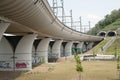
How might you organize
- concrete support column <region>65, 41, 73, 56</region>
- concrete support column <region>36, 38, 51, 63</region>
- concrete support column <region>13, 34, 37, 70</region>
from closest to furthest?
concrete support column <region>13, 34, 37, 70</region> < concrete support column <region>36, 38, 51, 63</region> < concrete support column <region>65, 41, 73, 56</region>

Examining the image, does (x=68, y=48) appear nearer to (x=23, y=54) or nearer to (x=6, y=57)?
(x=23, y=54)

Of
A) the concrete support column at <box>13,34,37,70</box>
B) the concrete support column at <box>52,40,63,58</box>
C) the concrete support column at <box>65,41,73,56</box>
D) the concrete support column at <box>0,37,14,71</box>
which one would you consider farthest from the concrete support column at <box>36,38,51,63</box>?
the concrete support column at <box>65,41,73,56</box>

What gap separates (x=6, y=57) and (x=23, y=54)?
3.16 m

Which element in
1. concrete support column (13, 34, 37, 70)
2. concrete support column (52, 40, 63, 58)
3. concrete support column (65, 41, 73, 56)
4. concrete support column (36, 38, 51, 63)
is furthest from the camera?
concrete support column (65, 41, 73, 56)

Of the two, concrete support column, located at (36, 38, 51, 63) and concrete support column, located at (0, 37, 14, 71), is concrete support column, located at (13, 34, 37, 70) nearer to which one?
concrete support column, located at (0, 37, 14, 71)

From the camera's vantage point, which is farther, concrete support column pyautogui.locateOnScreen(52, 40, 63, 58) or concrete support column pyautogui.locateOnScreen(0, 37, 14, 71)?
concrete support column pyautogui.locateOnScreen(52, 40, 63, 58)

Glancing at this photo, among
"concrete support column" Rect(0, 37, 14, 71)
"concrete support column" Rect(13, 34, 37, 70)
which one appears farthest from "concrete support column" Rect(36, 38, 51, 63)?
Answer: "concrete support column" Rect(0, 37, 14, 71)

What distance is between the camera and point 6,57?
6069cm

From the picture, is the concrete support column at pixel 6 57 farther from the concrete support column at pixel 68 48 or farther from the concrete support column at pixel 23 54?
the concrete support column at pixel 68 48

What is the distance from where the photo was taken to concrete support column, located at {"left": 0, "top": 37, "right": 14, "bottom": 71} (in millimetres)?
60062

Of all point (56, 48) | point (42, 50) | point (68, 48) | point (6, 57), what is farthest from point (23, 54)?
point (68, 48)

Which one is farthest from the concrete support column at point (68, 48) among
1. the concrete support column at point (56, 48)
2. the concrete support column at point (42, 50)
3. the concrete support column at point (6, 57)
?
the concrete support column at point (6, 57)

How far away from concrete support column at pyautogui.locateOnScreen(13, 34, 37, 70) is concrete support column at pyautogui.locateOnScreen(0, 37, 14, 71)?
99 centimetres

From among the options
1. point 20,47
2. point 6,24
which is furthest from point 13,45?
point 6,24
